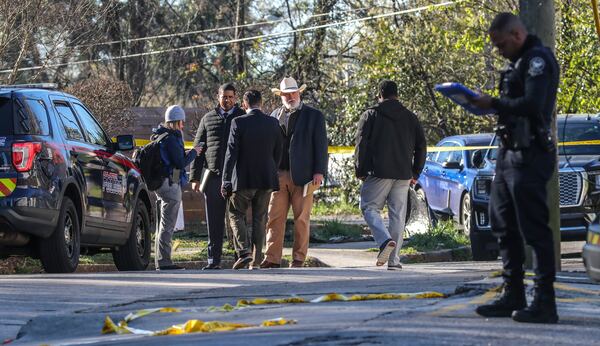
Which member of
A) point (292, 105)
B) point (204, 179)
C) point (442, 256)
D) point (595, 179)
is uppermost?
point (292, 105)

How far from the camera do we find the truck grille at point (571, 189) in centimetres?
1697

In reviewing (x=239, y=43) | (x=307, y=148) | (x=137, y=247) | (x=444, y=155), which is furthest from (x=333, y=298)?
(x=239, y=43)

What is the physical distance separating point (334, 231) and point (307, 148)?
23.9 feet

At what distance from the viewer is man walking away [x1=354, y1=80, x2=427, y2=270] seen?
1402 cm

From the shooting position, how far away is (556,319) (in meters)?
7.86

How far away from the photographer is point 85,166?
13711 millimetres

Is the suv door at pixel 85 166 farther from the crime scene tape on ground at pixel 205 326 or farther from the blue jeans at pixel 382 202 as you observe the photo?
the crime scene tape on ground at pixel 205 326

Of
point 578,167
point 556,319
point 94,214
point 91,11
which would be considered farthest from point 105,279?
point 91,11

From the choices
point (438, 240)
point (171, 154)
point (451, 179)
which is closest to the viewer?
point (171, 154)

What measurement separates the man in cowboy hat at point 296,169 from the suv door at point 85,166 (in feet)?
6.01

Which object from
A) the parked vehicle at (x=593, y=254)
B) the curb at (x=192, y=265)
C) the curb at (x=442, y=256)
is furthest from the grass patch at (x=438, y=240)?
the parked vehicle at (x=593, y=254)

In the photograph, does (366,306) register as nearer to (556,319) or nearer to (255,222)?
(556,319)

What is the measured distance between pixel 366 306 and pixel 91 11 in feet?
66.8

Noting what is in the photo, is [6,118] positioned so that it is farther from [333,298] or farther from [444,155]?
[444,155]
